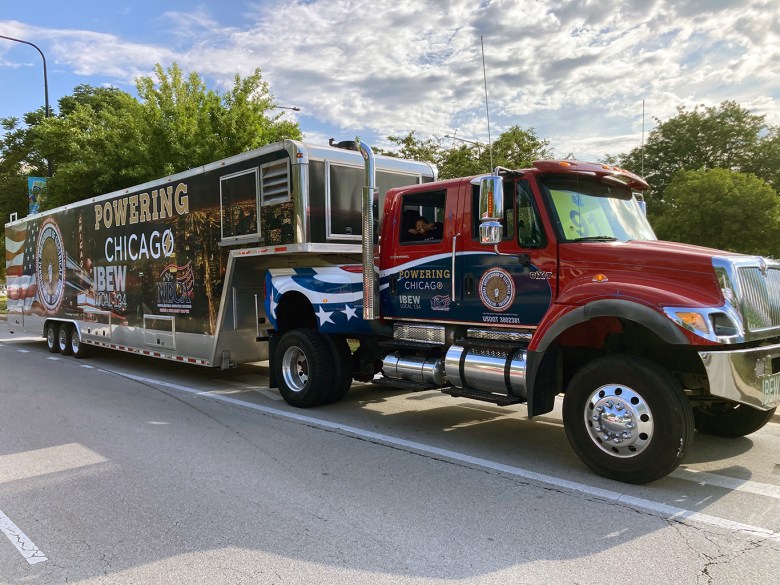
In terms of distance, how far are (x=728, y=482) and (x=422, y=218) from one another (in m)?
3.70

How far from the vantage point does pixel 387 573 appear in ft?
11.1

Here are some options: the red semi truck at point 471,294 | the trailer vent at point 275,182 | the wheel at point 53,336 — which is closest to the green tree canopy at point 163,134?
the wheel at point 53,336

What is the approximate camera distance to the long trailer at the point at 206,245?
761 cm

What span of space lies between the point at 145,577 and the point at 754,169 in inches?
1780

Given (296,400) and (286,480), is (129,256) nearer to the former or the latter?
(296,400)

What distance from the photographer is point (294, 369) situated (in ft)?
25.7

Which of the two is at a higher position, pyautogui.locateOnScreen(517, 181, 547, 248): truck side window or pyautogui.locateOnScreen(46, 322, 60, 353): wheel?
pyautogui.locateOnScreen(517, 181, 547, 248): truck side window

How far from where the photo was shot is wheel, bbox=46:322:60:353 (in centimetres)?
1415

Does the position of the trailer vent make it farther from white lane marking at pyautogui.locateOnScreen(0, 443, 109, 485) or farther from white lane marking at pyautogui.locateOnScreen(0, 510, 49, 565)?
white lane marking at pyautogui.locateOnScreen(0, 510, 49, 565)

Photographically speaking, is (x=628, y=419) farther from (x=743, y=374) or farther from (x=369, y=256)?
(x=369, y=256)

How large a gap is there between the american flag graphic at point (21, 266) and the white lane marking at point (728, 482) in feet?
48.1

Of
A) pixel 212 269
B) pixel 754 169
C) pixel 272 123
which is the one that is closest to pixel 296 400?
pixel 212 269

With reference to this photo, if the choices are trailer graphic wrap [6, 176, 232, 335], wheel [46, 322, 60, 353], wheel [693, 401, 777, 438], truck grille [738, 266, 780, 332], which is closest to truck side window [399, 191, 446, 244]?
truck grille [738, 266, 780, 332]

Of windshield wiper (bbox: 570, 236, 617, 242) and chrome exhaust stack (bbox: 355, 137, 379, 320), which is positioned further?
chrome exhaust stack (bbox: 355, 137, 379, 320)
